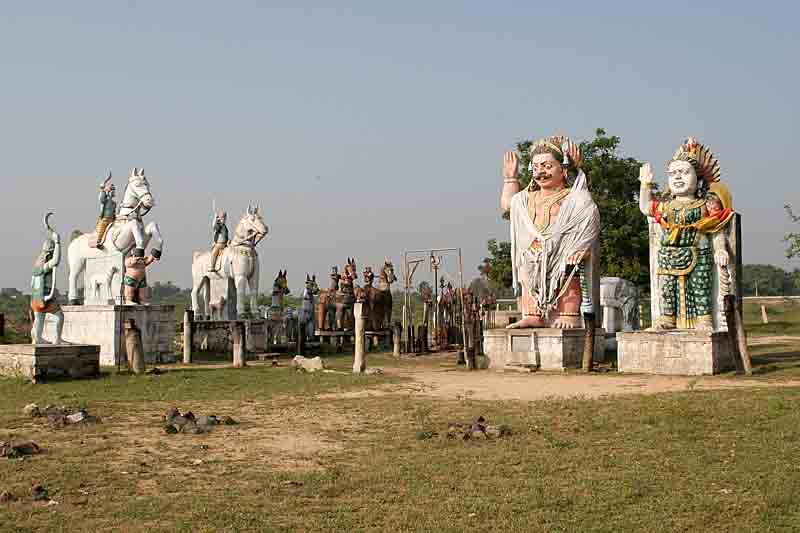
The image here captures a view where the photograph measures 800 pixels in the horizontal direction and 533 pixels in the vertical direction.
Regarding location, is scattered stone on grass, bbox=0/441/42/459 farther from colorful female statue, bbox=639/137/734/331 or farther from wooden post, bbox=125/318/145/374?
colorful female statue, bbox=639/137/734/331

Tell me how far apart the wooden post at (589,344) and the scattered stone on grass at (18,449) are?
37.3 ft

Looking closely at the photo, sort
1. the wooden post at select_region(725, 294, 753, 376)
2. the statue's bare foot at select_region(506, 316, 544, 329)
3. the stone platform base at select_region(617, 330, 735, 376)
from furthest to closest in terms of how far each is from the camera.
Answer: the statue's bare foot at select_region(506, 316, 544, 329) < the stone platform base at select_region(617, 330, 735, 376) < the wooden post at select_region(725, 294, 753, 376)

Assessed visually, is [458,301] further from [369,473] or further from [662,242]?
[369,473]

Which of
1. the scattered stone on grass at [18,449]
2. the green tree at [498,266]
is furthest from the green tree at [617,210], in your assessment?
the scattered stone on grass at [18,449]

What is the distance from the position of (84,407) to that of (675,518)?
9072 millimetres

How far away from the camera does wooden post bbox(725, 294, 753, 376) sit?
49.8 feet

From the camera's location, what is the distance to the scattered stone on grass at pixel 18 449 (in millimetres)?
8578

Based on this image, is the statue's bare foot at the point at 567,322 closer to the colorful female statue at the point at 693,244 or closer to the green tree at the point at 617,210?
the colorful female statue at the point at 693,244

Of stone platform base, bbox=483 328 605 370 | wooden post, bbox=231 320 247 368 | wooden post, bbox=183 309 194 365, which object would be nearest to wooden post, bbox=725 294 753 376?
stone platform base, bbox=483 328 605 370

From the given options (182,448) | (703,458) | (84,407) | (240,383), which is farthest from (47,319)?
(703,458)

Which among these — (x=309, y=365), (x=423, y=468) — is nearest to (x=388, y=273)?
(x=309, y=365)

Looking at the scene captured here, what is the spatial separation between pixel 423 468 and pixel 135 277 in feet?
46.6

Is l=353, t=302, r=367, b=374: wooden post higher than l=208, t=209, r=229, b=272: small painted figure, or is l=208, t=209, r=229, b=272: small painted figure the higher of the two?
l=208, t=209, r=229, b=272: small painted figure

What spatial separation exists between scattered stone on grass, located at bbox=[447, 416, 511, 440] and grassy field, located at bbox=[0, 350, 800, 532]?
0.17m
